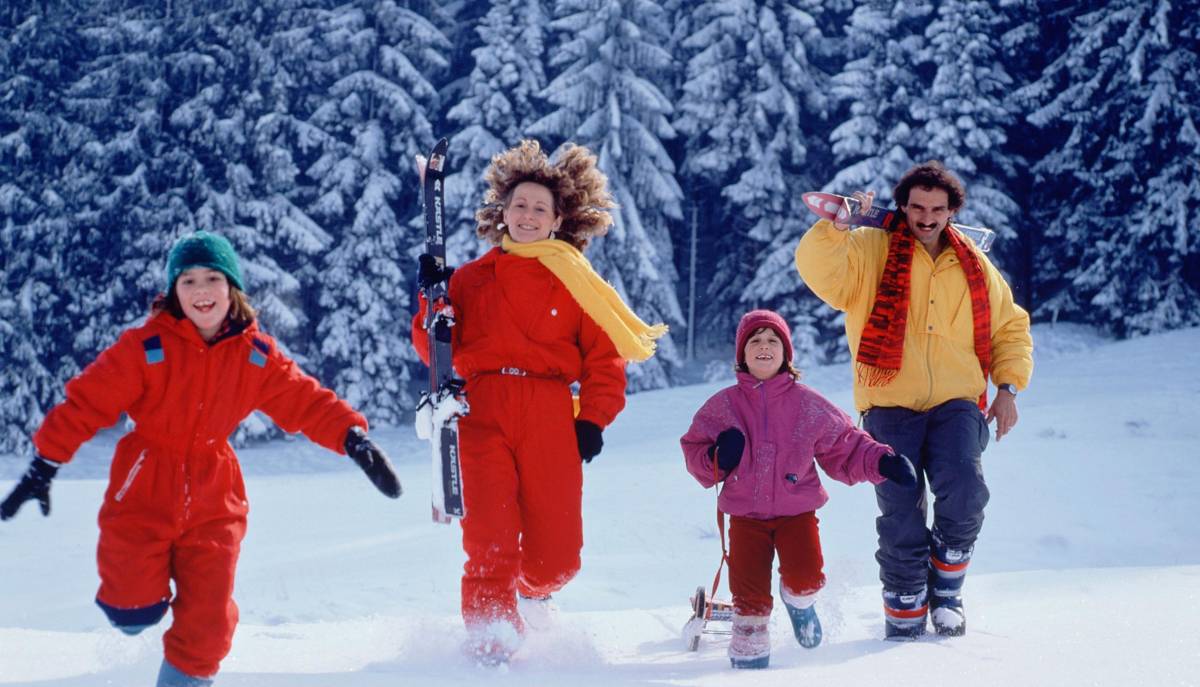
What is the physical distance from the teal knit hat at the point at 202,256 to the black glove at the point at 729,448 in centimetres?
186

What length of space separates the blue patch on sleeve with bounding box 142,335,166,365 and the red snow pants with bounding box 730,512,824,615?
7.31 ft

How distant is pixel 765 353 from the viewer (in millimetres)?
4066

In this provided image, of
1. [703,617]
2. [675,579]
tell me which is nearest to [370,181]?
[675,579]

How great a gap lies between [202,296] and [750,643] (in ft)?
7.64

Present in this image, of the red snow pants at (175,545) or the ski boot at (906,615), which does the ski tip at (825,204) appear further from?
the red snow pants at (175,545)

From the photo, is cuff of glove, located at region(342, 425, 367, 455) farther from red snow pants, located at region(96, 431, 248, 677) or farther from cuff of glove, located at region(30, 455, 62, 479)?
cuff of glove, located at region(30, 455, 62, 479)

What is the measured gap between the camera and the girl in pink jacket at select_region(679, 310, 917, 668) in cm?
391

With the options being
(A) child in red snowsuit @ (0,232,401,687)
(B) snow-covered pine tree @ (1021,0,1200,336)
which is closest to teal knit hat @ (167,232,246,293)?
(A) child in red snowsuit @ (0,232,401,687)

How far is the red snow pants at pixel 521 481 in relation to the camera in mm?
3920

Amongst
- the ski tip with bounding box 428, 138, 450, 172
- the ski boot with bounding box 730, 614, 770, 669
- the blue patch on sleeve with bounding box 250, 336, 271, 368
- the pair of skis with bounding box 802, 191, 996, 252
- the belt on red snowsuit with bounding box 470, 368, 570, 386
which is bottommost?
the ski boot with bounding box 730, 614, 770, 669

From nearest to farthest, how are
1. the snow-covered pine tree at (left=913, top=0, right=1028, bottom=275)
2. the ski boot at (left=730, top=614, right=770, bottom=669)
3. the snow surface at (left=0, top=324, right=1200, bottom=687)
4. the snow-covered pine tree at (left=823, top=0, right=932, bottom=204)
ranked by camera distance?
the snow surface at (left=0, top=324, right=1200, bottom=687), the ski boot at (left=730, top=614, right=770, bottom=669), the snow-covered pine tree at (left=913, top=0, right=1028, bottom=275), the snow-covered pine tree at (left=823, top=0, right=932, bottom=204)

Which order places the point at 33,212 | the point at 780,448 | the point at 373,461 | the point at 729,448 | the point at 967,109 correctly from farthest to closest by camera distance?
the point at 33,212
the point at 967,109
the point at 780,448
the point at 729,448
the point at 373,461

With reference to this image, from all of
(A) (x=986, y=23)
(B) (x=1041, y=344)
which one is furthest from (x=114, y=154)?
(B) (x=1041, y=344)

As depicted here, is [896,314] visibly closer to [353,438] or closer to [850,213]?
[850,213]
